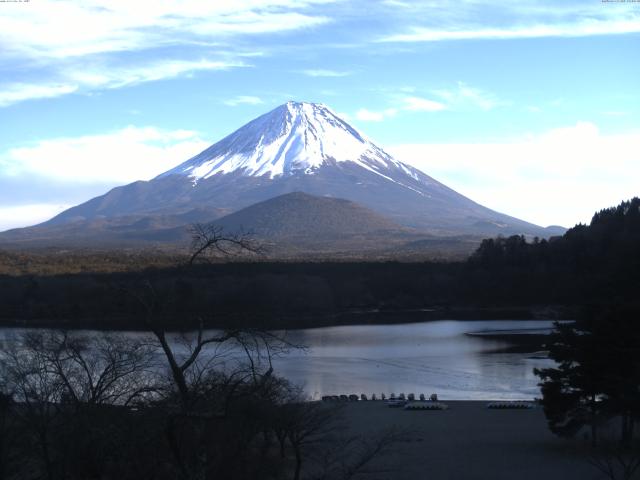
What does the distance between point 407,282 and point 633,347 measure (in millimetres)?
33860

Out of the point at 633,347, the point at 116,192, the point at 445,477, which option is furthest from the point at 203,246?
the point at 116,192

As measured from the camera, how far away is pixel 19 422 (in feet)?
26.2

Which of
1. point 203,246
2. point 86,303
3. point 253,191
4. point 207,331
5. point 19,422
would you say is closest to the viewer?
point 203,246

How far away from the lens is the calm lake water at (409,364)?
18938 millimetres

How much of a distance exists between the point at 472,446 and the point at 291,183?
109063mm

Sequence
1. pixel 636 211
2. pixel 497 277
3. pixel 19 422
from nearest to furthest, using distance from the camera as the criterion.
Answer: pixel 19 422 < pixel 497 277 < pixel 636 211

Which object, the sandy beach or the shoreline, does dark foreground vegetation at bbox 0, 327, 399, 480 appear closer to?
the sandy beach

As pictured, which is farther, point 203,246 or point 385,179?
point 385,179

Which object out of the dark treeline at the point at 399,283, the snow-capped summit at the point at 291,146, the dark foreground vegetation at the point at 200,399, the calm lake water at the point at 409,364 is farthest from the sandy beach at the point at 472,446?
the snow-capped summit at the point at 291,146

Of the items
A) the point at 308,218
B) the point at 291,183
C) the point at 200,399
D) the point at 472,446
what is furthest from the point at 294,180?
the point at 200,399

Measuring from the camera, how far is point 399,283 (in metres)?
45.5

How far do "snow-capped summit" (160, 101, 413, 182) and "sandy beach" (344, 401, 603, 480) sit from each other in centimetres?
11230

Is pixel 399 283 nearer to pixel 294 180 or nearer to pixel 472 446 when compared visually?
pixel 472 446

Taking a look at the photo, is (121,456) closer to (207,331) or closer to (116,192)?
(207,331)
